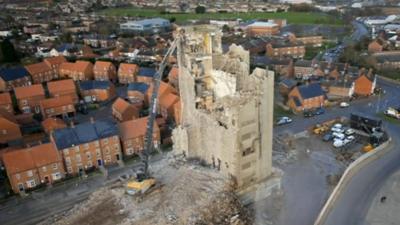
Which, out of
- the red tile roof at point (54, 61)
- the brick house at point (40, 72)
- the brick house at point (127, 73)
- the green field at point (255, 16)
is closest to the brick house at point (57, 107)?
the brick house at point (127, 73)

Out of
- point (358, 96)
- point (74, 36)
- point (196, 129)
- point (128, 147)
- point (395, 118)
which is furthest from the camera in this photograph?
point (74, 36)

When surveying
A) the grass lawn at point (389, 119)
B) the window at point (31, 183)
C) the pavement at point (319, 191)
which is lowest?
the pavement at point (319, 191)

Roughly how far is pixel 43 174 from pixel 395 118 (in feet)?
132

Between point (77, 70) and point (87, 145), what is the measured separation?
105 ft

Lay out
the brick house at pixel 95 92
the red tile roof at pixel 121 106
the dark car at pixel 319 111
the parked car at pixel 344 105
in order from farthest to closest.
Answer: the brick house at pixel 95 92 < the parked car at pixel 344 105 < the dark car at pixel 319 111 < the red tile roof at pixel 121 106

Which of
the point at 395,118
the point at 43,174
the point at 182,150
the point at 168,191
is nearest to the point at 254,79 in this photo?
the point at 182,150

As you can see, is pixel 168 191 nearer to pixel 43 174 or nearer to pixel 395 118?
pixel 43 174

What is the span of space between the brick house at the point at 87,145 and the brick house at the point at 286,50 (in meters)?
49.0

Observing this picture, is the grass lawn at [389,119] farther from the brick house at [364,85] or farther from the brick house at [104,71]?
the brick house at [104,71]

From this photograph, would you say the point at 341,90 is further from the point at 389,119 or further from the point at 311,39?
the point at 311,39

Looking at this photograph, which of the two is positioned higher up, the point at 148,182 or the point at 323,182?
the point at 148,182

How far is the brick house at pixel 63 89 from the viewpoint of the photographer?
53312 millimetres

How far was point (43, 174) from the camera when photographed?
112ft

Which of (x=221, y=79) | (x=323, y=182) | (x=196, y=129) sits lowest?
(x=323, y=182)
